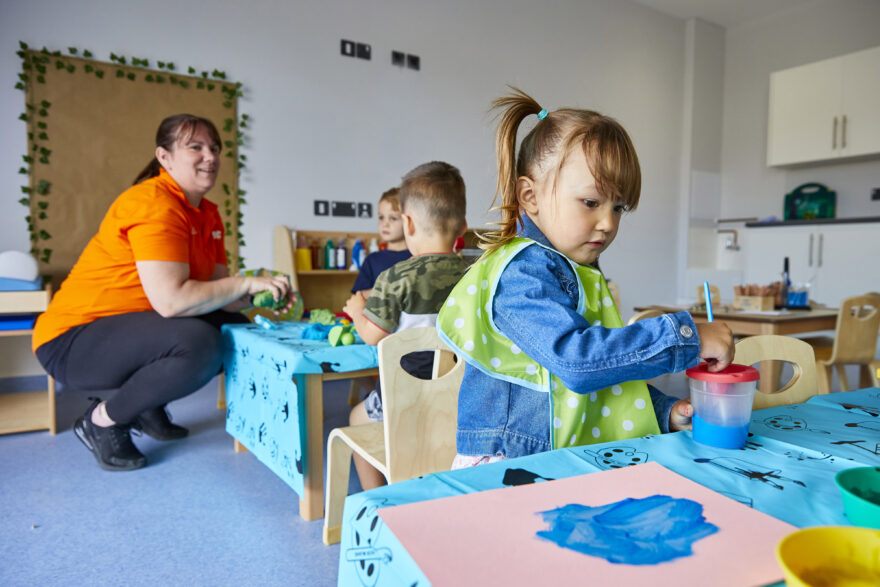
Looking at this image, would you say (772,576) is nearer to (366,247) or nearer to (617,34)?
(366,247)

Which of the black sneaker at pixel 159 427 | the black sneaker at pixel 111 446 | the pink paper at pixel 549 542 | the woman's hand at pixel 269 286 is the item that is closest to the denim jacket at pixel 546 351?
the pink paper at pixel 549 542

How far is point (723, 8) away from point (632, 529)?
6.88m

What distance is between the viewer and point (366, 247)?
4406 mm

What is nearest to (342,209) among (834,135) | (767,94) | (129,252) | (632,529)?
(129,252)

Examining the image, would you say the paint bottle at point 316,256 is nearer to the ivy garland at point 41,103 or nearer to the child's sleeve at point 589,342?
the ivy garland at point 41,103

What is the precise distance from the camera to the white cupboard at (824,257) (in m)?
4.81

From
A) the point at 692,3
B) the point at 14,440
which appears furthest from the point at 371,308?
the point at 692,3

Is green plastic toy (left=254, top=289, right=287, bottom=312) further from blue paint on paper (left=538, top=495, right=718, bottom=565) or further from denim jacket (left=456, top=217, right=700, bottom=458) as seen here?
blue paint on paper (left=538, top=495, right=718, bottom=565)

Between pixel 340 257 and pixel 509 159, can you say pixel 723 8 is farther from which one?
pixel 509 159

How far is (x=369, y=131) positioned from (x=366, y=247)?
2.94ft

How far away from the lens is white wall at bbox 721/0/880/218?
5.52 metres

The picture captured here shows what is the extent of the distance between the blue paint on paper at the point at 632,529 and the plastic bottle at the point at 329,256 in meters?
3.80

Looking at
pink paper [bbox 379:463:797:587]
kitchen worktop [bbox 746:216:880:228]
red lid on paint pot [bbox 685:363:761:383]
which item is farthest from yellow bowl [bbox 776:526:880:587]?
kitchen worktop [bbox 746:216:880:228]

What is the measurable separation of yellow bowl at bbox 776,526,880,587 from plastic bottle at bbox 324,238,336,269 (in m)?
3.94
